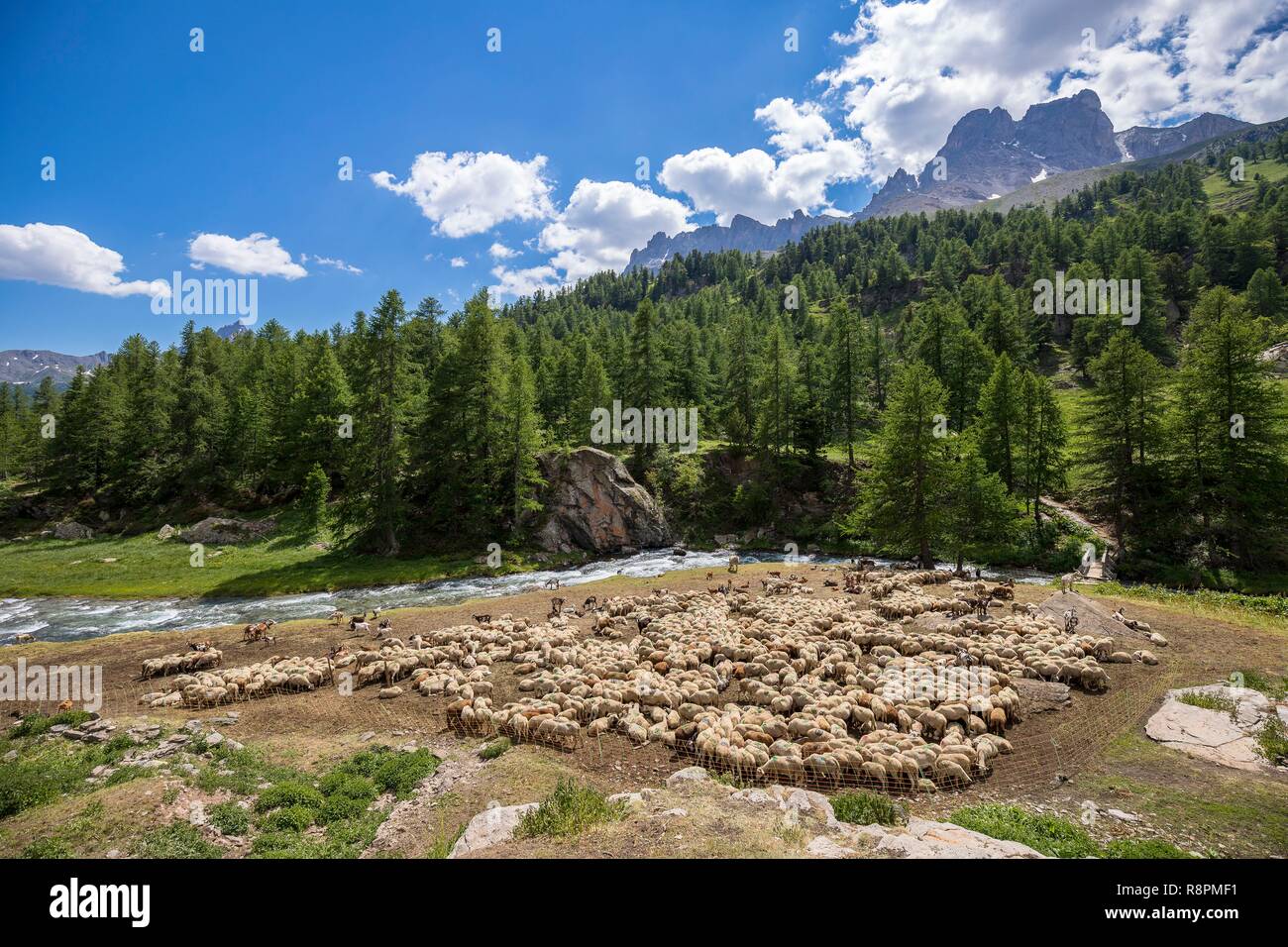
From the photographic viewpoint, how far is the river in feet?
88.9

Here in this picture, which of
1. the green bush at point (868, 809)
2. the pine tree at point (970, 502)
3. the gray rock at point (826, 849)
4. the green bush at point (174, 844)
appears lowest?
the green bush at point (174, 844)

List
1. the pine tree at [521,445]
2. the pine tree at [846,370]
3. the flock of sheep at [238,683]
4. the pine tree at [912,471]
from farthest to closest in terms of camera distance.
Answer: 1. the pine tree at [846,370]
2. the pine tree at [521,445]
3. the pine tree at [912,471]
4. the flock of sheep at [238,683]

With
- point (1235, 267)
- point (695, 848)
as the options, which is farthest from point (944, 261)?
point (695, 848)

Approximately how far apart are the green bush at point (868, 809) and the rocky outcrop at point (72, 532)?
71861 millimetres

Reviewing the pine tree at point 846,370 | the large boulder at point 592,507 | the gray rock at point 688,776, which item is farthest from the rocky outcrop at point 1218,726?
the pine tree at point 846,370

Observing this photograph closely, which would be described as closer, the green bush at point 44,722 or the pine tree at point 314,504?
the green bush at point 44,722

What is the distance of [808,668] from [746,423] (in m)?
44.8

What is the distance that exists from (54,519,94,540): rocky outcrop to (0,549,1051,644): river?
2576 centimetres

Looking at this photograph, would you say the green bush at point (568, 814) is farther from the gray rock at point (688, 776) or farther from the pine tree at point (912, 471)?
the pine tree at point (912, 471)

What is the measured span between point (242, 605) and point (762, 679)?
3112 centimetres

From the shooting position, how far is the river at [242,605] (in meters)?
27.1
